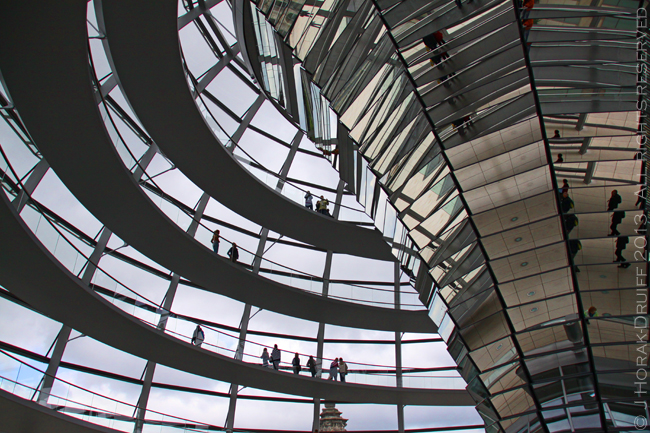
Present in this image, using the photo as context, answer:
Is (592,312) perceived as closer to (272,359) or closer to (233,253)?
(233,253)

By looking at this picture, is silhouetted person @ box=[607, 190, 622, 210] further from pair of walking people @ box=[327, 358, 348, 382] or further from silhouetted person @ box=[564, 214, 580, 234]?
pair of walking people @ box=[327, 358, 348, 382]

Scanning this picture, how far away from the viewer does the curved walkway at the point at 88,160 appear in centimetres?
1068

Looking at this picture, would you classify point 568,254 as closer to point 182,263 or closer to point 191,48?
point 182,263

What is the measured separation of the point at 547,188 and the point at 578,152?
143 cm

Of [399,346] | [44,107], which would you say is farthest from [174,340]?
[399,346]

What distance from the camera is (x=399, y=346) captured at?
27969mm

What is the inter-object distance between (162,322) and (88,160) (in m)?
7.87

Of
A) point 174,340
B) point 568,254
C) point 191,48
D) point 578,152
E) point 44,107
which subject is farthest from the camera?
point 191,48

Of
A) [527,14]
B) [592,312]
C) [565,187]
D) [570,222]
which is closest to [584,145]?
[565,187]

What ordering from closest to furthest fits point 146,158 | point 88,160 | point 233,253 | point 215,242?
point 88,160 < point 146,158 < point 215,242 < point 233,253

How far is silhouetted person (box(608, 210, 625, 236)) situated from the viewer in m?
9.19

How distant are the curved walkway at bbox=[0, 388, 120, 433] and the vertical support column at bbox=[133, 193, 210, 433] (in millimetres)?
2086

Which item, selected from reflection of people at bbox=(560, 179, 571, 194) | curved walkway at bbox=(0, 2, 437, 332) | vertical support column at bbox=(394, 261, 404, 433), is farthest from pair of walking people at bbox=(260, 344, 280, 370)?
reflection of people at bbox=(560, 179, 571, 194)

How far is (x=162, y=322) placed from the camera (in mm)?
19797
